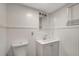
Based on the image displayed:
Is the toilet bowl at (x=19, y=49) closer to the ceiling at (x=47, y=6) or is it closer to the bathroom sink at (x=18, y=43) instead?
the bathroom sink at (x=18, y=43)

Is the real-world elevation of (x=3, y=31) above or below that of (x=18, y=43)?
above

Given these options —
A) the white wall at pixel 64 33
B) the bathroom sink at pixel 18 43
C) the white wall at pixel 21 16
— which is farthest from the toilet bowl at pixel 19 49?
the white wall at pixel 64 33

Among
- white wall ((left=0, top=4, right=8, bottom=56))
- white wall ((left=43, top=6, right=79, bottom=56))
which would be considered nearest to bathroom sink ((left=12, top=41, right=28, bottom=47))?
white wall ((left=0, top=4, right=8, bottom=56))

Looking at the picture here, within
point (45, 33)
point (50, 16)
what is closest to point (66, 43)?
point (45, 33)

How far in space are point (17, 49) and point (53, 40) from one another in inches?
19.6

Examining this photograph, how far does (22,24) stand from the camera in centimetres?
106

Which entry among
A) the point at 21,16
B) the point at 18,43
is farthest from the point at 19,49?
the point at 21,16

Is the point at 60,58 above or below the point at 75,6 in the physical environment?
below

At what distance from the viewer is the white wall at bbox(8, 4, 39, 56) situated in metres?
1.04

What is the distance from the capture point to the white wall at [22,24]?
1.04m

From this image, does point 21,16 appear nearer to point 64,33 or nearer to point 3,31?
point 3,31

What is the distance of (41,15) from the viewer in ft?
3.50

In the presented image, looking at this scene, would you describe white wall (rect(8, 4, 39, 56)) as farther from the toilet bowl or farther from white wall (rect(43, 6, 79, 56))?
white wall (rect(43, 6, 79, 56))

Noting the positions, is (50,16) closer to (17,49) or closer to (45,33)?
(45,33)
